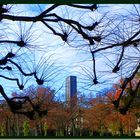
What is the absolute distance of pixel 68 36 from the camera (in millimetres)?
3328

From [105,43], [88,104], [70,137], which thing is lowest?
[70,137]

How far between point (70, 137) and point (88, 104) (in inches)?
13.9

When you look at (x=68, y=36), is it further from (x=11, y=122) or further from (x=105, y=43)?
(x=11, y=122)

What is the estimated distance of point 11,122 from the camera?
362 cm

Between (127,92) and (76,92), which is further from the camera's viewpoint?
(76,92)

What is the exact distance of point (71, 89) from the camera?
378 cm

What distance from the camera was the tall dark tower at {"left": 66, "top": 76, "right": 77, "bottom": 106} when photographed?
146 inches

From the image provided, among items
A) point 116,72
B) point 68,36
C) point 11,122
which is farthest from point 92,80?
point 11,122

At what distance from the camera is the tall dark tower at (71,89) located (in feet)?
12.2

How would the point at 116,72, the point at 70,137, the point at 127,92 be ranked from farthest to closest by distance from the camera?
the point at 70,137
the point at 116,72
the point at 127,92

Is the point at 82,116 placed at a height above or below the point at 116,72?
below

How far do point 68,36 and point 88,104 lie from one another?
796 mm

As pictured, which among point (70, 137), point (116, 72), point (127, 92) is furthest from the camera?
point (70, 137)

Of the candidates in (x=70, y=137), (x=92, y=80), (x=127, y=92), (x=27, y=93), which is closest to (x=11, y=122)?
(x=27, y=93)
